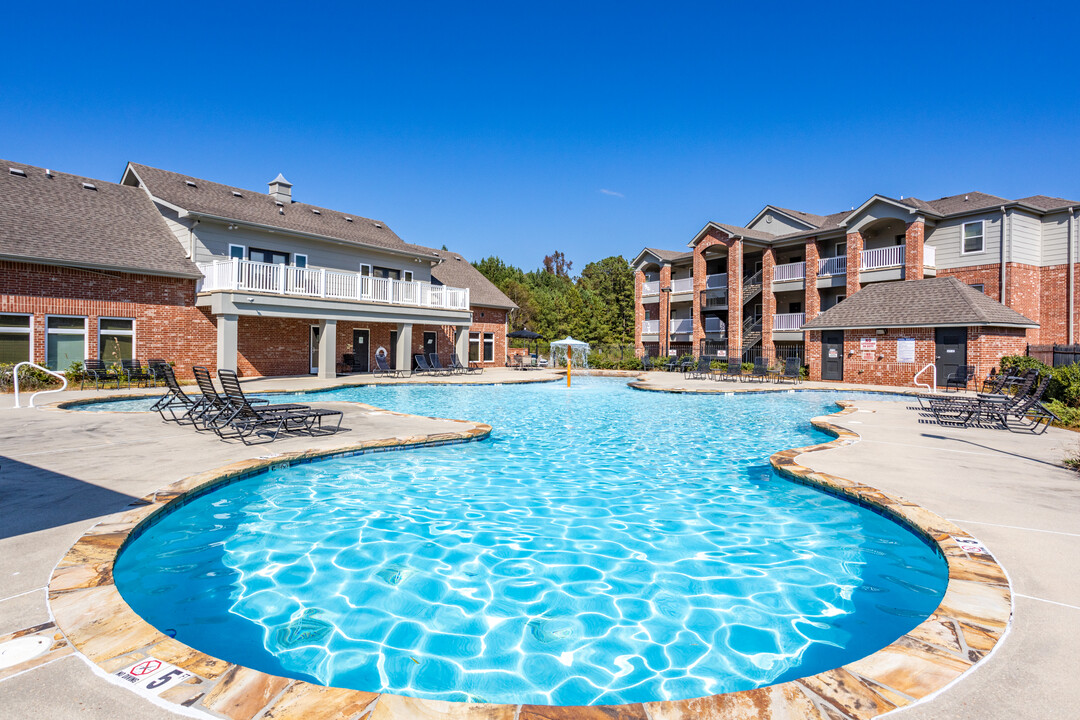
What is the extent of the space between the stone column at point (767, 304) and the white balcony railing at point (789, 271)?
0.80 feet

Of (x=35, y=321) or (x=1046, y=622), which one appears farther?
(x=35, y=321)

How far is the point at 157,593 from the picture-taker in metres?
3.93

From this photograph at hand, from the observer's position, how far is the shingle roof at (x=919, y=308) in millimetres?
18750

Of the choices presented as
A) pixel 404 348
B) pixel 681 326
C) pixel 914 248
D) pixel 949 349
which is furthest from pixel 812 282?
pixel 404 348

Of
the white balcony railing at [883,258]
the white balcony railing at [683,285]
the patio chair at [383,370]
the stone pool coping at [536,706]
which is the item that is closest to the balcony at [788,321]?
the white balcony railing at [883,258]

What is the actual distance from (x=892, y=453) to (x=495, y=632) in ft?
21.3

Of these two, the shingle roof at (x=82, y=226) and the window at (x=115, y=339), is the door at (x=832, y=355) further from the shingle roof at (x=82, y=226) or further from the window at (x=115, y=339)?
the window at (x=115, y=339)

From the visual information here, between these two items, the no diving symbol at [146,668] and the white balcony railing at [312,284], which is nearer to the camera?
the no diving symbol at [146,668]

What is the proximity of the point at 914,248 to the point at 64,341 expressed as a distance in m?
30.3

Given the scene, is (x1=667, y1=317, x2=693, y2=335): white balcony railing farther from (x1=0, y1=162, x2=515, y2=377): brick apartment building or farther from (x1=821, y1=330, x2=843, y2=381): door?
(x1=0, y1=162, x2=515, y2=377): brick apartment building

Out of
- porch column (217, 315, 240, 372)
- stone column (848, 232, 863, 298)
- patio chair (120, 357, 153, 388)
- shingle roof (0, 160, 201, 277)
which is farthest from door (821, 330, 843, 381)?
patio chair (120, 357, 153, 388)

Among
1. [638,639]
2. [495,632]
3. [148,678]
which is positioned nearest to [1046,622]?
[638,639]

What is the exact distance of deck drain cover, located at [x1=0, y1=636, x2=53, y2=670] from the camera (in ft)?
8.36

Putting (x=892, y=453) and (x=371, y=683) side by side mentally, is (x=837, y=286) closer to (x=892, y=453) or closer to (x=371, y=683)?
(x=892, y=453)
